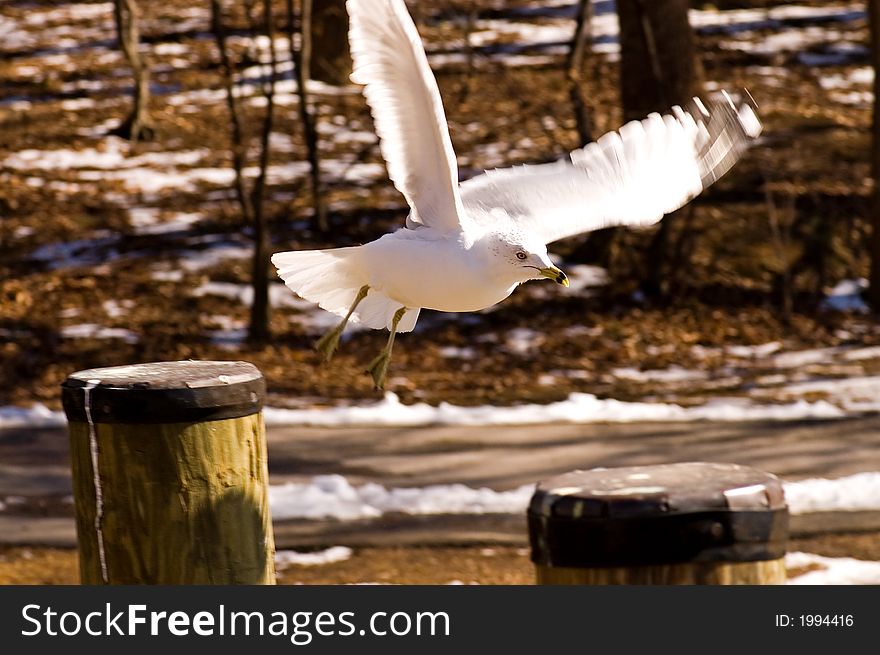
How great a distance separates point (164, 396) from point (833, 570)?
3909mm

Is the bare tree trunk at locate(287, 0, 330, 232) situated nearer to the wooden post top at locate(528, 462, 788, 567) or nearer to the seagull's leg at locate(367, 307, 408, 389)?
the seagull's leg at locate(367, 307, 408, 389)

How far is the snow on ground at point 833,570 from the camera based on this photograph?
20.4 feet

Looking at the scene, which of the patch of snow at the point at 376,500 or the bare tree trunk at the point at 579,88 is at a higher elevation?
the bare tree trunk at the point at 579,88

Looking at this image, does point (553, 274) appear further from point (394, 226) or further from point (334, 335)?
point (394, 226)

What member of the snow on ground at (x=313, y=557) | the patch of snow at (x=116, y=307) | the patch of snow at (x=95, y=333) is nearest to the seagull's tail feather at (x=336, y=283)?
the snow on ground at (x=313, y=557)

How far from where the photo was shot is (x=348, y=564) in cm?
664

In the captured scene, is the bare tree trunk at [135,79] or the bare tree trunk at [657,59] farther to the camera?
the bare tree trunk at [135,79]

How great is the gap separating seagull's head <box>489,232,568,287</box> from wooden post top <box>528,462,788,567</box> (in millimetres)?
1628

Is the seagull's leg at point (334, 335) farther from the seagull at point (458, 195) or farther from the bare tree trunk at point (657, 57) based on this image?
the bare tree trunk at point (657, 57)

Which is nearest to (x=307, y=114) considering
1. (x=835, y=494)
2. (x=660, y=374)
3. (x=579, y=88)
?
(x=579, y=88)

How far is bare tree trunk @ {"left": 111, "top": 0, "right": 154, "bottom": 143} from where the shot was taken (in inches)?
557

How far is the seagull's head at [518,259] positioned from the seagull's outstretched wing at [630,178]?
0.58 metres

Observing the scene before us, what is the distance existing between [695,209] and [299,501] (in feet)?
21.4

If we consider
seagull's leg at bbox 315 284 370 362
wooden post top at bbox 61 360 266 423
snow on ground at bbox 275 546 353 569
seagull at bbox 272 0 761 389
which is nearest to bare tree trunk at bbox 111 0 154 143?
snow on ground at bbox 275 546 353 569
